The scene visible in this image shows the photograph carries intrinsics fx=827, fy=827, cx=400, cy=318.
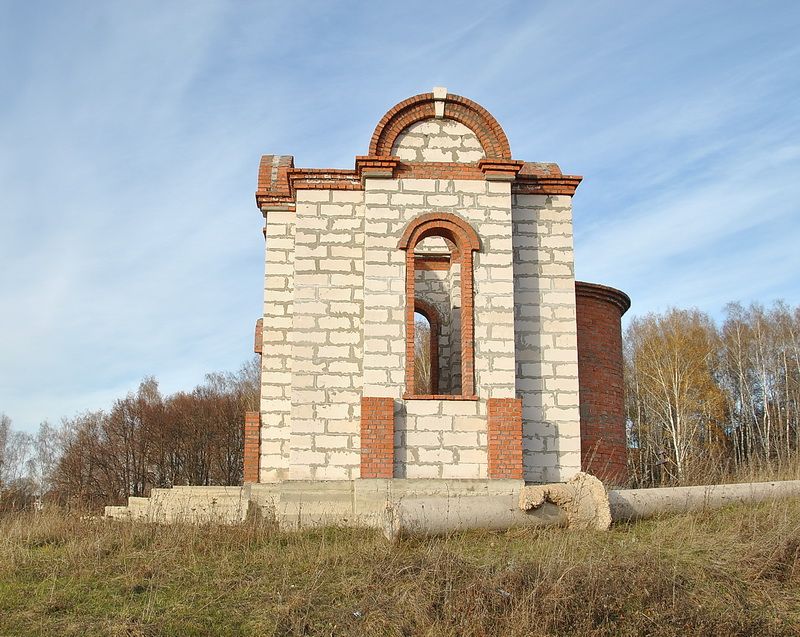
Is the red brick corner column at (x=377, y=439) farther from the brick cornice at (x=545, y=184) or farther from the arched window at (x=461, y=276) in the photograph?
the brick cornice at (x=545, y=184)

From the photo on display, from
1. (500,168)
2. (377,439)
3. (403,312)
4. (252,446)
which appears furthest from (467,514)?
(500,168)

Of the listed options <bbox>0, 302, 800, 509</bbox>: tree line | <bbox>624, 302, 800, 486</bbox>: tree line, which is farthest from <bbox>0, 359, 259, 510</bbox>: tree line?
<bbox>624, 302, 800, 486</bbox>: tree line

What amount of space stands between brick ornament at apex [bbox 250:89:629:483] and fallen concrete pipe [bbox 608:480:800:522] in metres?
1.56

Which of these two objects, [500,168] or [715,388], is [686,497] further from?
[715,388]

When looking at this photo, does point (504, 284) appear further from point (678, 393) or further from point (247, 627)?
point (678, 393)

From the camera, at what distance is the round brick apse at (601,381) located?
15453 mm

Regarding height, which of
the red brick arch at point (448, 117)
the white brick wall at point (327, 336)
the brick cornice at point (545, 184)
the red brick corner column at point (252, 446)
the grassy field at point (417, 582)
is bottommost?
the grassy field at point (417, 582)

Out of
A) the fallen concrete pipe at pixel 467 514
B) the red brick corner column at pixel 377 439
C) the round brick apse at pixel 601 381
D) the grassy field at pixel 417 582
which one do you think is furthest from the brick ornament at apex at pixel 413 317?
the round brick apse at pixel 601 381

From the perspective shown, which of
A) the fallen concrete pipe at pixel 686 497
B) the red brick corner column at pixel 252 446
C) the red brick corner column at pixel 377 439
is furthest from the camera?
the red brick corner column at pixel 252 446

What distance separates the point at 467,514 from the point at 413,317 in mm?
3294

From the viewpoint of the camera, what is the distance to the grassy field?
7.34 metres

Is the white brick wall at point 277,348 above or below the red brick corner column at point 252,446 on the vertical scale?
above

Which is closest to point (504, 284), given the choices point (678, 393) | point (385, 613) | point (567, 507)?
point (567, 507)

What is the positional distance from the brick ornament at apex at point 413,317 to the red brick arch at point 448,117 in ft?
0.06
